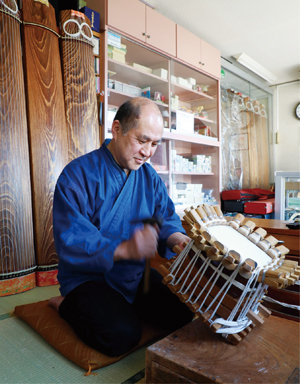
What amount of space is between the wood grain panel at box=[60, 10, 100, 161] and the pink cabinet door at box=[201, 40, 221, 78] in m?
2.05

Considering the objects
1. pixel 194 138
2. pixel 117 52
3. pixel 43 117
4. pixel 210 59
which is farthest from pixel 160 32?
pixel 43 117

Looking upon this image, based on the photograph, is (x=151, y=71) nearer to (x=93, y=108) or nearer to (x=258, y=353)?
(x=93, y=108)

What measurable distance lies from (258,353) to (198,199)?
3617 mm

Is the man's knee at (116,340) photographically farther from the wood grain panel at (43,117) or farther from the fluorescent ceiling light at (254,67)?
the fluorescent ceiling light at (254,67)

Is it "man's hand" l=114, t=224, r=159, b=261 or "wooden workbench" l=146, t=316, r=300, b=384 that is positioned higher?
"man's hand" l=114, t=224, r=159, b=261

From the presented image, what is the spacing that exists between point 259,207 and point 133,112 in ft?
11.6

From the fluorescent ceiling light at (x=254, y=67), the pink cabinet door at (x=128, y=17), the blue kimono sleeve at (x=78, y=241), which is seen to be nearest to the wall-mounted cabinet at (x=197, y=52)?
the fluorescent ceiling light at (x=254, y=67)

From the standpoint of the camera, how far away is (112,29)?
117 inches

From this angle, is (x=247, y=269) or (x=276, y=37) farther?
(x=276, y=37)

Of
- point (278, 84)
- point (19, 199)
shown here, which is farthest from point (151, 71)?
point (278, 84)

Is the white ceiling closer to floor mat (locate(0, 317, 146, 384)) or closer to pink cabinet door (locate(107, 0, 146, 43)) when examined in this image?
pink cabinet door (locate(107, 0, 146, 43))

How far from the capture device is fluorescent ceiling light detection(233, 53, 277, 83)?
16.0 feet

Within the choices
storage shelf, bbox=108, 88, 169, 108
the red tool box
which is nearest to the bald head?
storage shelf, bbox=108, 88, 169, 108

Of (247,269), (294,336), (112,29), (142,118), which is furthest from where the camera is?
(112,29)
